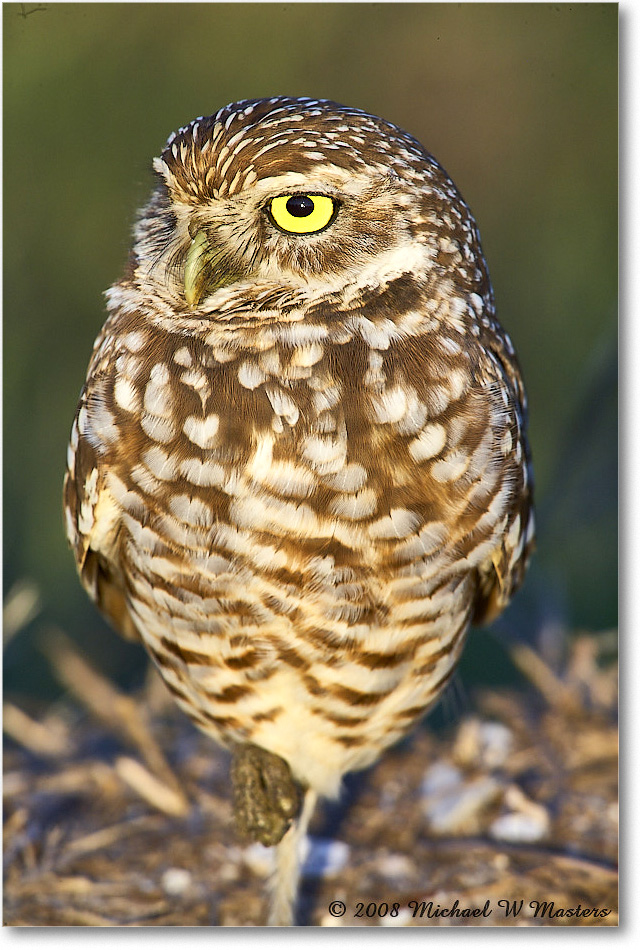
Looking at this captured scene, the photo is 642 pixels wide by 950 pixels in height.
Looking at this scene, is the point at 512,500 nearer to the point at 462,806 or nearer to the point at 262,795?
the point at 262,795

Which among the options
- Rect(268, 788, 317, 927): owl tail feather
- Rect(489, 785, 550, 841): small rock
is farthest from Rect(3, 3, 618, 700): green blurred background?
Rect(268, 788, 317, 927): owl tail feather

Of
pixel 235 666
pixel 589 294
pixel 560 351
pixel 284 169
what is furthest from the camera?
pixel 560 351

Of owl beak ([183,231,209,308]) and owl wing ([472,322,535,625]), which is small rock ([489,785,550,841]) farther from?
owl beak ([183,231,209,308])

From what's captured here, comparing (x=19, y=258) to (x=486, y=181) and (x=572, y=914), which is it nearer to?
(x=486, y=181)

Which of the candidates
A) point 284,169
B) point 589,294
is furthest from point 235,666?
point 589,294

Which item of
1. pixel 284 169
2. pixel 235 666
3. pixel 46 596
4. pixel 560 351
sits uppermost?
pixel 284 169

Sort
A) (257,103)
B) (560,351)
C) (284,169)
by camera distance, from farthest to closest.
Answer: (560,351), (257,103), (284,169)

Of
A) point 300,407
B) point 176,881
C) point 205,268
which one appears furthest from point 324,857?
point 205,268
